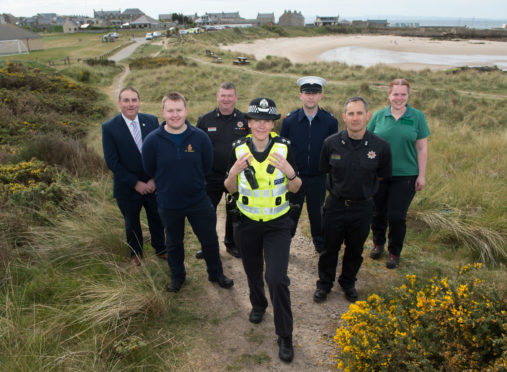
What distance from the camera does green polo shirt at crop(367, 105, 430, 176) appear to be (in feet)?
12.4

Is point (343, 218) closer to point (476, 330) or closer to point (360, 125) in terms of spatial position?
point (360, 125)

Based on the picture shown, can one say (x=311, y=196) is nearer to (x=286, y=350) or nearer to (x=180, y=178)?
(x=180, y=178)

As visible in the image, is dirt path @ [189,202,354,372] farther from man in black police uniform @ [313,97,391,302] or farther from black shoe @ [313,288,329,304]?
man in black police uniform @ [313,97,391,302]

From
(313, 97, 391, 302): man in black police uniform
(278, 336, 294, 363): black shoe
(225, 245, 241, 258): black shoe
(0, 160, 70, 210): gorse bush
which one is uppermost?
(313, 97, 391, 302): man in black police uniform

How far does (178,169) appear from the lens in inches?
134

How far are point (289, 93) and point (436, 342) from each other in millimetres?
18175

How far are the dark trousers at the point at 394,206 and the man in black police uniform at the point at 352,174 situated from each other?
595 mm

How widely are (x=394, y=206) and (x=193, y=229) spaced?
230 centimetres

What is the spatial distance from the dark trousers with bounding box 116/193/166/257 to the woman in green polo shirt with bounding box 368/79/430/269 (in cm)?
278

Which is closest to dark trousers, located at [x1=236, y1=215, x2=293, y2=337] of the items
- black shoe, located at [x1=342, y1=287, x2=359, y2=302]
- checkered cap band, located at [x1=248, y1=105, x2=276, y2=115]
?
checkered cap band, located at [x1=248, y1=105, x2=276, y2=115]

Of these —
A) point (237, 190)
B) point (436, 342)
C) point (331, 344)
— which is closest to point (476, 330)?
point (436, 342)

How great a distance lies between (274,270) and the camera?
9.38 ft

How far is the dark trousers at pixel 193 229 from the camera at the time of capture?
140 inches

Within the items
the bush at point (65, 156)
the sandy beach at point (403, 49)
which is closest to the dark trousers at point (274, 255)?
the bush at point (65, 156)
